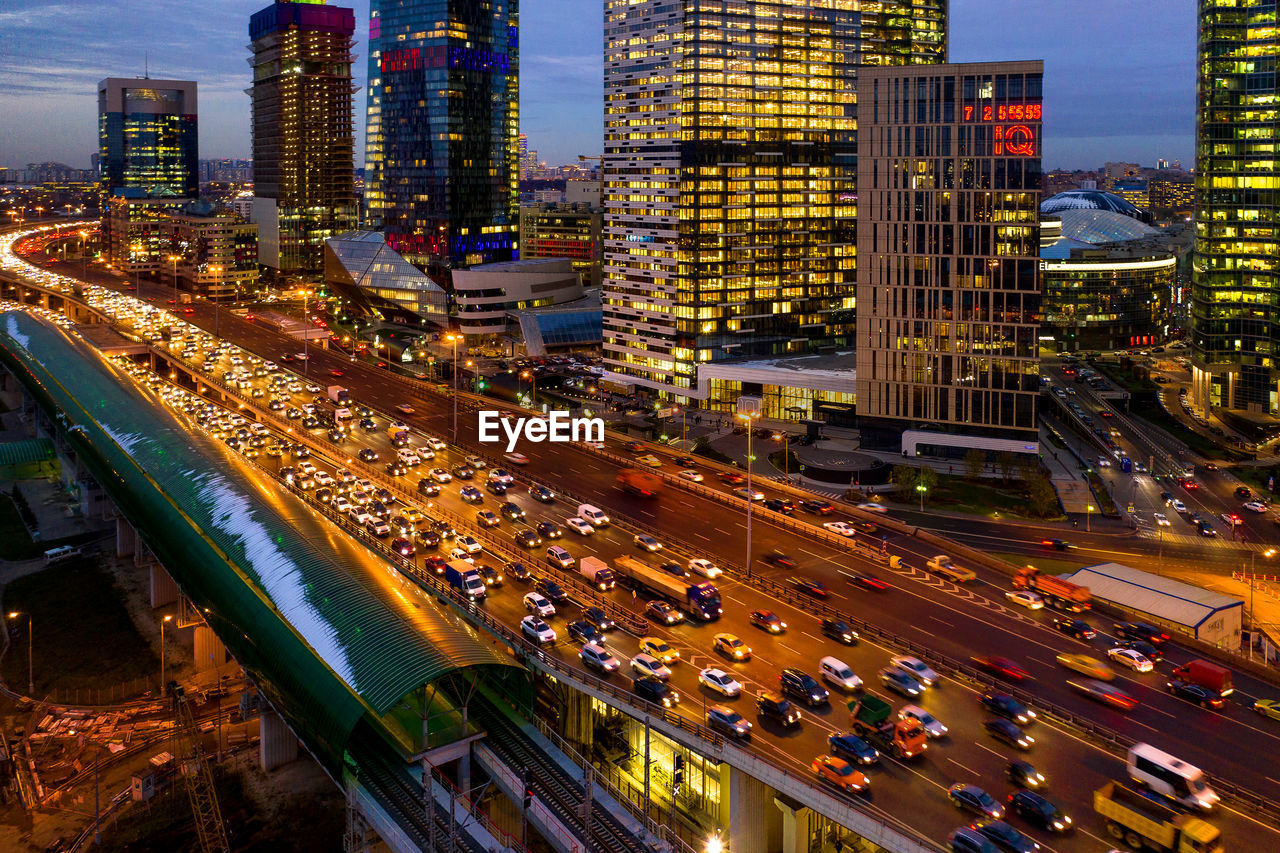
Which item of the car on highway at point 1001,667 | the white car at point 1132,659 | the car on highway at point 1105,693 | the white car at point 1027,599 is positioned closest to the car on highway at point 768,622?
the car on highway at point 1001,667

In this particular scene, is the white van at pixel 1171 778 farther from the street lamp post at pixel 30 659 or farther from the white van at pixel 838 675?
the street lamp post at pixel 30 659

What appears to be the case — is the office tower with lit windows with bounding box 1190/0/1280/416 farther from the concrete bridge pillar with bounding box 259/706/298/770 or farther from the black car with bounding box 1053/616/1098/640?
the concrete bridge pillar with bounding box 259/706/298/770

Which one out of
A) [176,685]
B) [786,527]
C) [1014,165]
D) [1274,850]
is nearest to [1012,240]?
[1014,165]

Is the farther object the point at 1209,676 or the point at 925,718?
the point at 1209,676

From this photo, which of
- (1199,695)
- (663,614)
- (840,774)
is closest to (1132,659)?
(1199,695)

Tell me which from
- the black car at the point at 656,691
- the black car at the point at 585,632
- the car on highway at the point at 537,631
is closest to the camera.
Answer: the black car at the point at 656,691

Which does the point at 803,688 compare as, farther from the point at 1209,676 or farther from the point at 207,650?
the point at 207,650

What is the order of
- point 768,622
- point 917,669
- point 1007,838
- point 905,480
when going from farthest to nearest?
point 905,480 → point 768,622 → point 917,669 → point 1007,838
